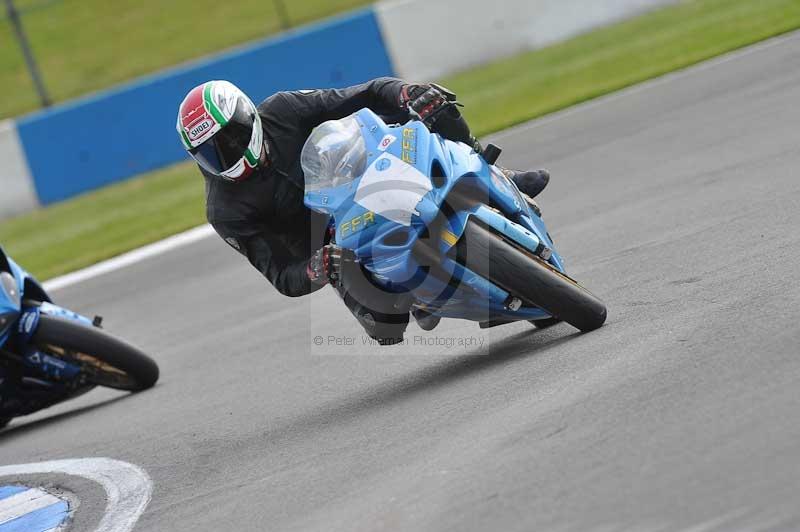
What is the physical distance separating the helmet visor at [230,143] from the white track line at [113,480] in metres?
1.48

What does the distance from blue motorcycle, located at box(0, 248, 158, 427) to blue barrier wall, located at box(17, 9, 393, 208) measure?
8642 millimetres

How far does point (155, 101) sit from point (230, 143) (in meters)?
10.9

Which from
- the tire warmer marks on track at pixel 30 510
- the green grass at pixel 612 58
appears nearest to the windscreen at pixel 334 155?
the tire warmer marks on track at pixel 30 510

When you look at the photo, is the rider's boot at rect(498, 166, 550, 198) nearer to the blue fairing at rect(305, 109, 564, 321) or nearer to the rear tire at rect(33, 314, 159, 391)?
the blue fairing at rect(305, 109, 564, 321)

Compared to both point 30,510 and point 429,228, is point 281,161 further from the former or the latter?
point 30,510

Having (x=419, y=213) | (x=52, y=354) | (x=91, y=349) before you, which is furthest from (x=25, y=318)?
(x=419, y=213)

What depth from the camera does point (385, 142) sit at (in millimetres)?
5879

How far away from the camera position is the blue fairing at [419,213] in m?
5.66

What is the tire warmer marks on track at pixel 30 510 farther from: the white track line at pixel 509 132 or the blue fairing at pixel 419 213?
the white track line at pixel 509 132

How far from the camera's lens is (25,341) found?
7977mm

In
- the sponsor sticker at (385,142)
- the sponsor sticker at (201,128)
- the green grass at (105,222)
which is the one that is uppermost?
the sponsor sticker at (201,128)

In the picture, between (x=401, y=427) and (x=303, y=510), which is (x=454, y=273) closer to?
(x=401, y=427)

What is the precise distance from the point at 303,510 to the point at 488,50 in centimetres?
1259

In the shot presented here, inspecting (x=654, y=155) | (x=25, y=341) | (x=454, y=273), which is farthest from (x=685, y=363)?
(x=654, y=155)
